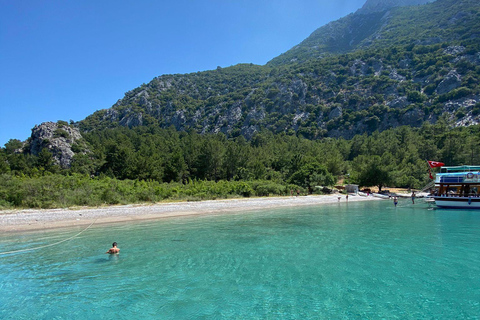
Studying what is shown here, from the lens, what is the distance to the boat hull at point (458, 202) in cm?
3722

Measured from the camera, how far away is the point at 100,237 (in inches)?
760

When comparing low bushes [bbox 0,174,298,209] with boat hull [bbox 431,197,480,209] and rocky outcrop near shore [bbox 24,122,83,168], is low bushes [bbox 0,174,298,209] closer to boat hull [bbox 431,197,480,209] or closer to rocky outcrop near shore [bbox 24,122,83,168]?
rocky outcrop near shore [bbox 24,122,83,168]

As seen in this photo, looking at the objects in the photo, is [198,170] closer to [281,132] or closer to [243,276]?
[243,276]

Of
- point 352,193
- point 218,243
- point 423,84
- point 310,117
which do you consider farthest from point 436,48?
point 218,243

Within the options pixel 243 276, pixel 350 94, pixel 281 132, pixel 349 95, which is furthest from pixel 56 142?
pixel 350 94

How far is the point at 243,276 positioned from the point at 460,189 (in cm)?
4237

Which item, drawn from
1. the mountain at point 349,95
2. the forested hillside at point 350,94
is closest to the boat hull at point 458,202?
the mountain at point 349,95

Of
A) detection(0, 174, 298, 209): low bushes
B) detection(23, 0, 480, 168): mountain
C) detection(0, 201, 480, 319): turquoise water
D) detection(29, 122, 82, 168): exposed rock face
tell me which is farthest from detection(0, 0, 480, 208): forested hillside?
detection(0, 201, 480, 319): turquoise water

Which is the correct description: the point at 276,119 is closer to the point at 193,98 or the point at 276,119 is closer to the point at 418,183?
the point at 193,98

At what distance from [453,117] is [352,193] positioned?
7401 cm

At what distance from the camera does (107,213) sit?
89.2ft

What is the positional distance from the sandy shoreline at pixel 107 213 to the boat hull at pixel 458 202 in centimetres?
2232

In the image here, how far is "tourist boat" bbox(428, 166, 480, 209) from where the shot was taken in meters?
37.2

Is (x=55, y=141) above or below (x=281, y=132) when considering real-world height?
below
